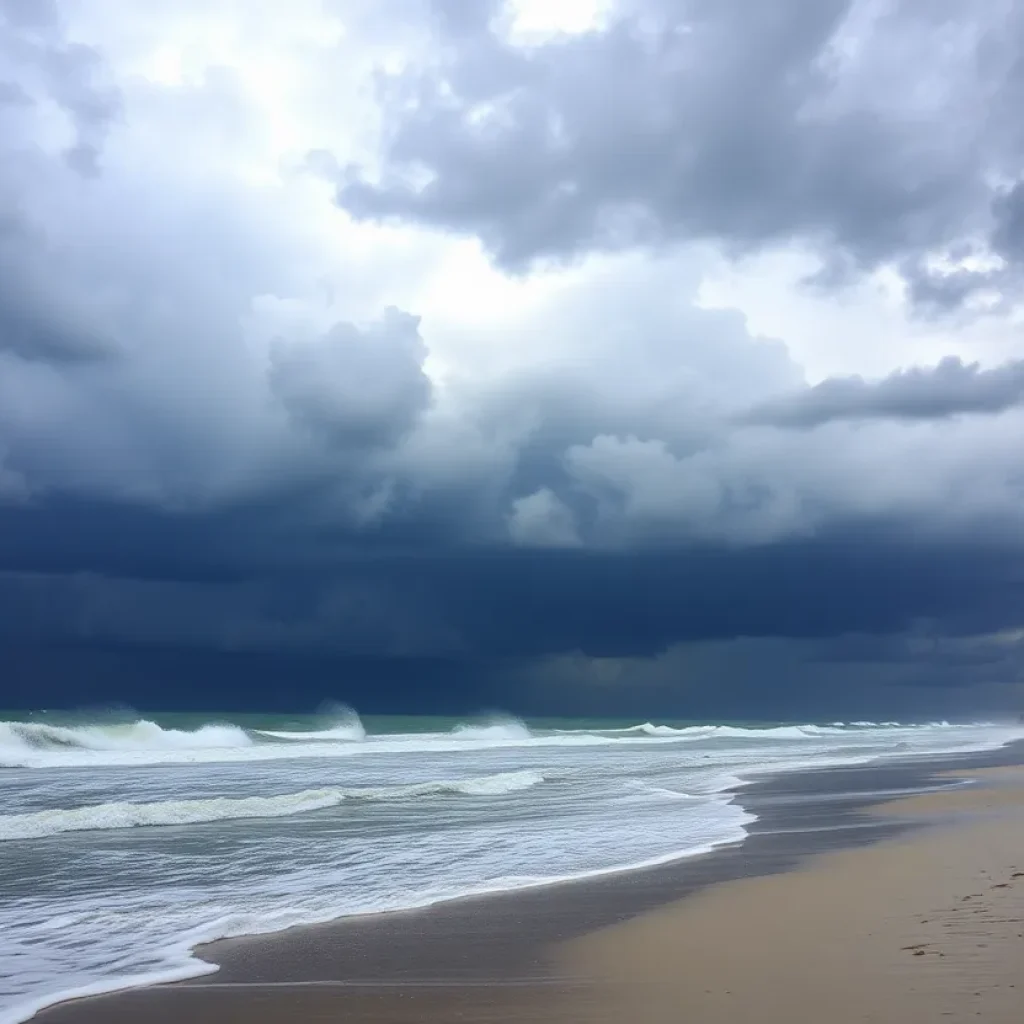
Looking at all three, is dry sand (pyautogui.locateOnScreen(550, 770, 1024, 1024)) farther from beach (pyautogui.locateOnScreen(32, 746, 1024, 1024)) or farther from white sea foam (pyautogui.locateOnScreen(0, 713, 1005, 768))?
white sea foam (pyautogui.locateOnScreen(0, 713, 1005, 768))

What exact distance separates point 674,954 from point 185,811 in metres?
13.6

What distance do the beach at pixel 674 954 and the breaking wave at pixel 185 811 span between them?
32.5 feet

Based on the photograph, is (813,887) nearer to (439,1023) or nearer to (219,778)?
(439,1023)

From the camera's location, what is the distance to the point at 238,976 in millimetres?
7832

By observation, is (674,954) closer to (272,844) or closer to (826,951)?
(826,951)

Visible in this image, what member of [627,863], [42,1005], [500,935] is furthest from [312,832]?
[42,1005]

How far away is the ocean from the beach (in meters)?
0.73

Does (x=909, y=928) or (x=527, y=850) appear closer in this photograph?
(x=909, y=928)

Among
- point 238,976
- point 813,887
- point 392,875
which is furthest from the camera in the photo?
point 392,875

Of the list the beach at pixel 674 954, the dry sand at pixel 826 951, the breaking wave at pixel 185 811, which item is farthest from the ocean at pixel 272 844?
the dry sand at pixel 826 951

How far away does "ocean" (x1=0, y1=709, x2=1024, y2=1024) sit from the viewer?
9.34 metres

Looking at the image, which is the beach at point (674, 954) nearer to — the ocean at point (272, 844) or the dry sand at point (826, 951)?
the dry sand at point (826, 951)

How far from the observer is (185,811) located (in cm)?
1934

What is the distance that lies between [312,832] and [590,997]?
35.0ft
